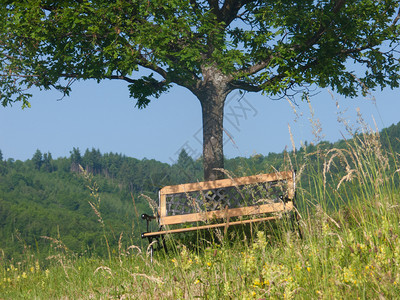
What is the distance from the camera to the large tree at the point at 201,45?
28.9 ft

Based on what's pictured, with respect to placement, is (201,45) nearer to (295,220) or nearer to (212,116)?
(212,116)

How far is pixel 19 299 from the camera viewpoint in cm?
530

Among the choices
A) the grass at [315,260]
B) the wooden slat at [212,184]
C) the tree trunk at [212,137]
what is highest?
the tree trunk at [212,137]

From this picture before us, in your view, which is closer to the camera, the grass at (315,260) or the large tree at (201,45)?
the grass at (315,260)

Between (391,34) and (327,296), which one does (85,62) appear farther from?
(327,296)

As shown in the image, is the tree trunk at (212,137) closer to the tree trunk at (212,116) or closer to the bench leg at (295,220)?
the tree trunk at (212,116)

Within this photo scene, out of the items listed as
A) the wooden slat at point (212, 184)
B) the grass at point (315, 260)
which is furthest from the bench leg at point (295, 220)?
the wooden slat at point (212, 184)

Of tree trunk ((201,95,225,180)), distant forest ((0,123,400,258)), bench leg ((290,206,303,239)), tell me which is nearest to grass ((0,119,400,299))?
bench leg ((290,206,303,239))

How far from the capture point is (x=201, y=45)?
9.50 m

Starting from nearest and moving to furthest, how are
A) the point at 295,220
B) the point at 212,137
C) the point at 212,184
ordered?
the point at 295,220 → the point at 212,184 → the point at 212,137

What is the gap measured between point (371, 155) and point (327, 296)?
173cm

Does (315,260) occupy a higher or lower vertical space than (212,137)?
lower

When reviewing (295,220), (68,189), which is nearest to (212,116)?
(295,220)

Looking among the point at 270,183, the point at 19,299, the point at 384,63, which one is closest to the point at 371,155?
the point at 270,183
